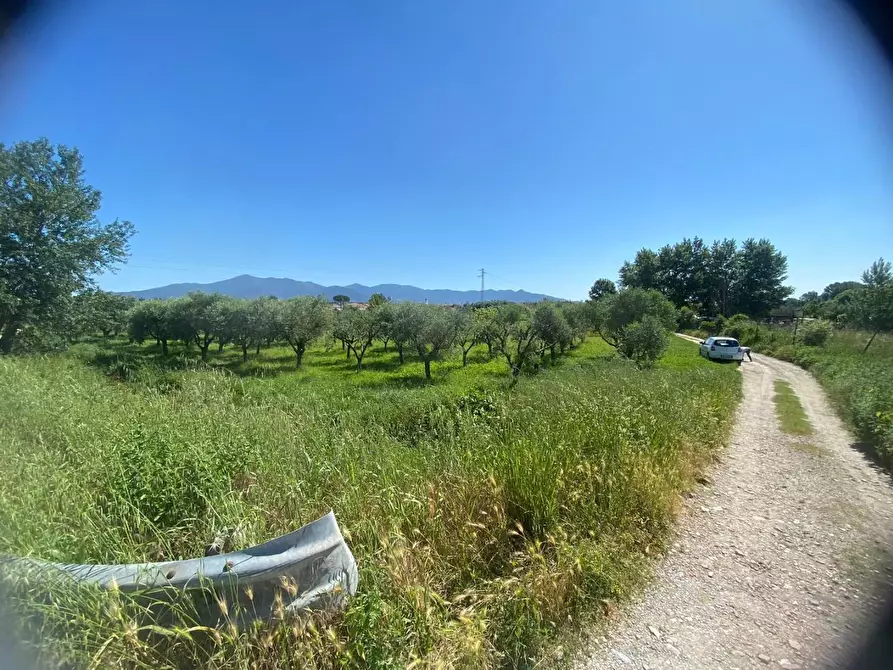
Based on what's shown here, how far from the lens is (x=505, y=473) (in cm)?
396

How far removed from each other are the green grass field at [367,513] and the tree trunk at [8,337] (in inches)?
368

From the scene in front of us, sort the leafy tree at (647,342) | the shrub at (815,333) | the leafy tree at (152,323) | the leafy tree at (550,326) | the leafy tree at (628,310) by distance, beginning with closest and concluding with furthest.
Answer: the leafy tree at (647,342) → the shrub at (815,333) → the leafy tree at (628,310) → the leafy tree at (550,326) → the leafy tree at (152,323)

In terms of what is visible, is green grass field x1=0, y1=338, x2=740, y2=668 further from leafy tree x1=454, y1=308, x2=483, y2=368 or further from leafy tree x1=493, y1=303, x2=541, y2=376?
leafy tree x1=454, y1=308, x2=483, y2=368

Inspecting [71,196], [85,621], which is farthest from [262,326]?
[85,621]

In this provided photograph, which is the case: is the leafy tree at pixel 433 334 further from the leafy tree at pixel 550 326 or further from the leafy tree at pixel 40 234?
the leafy tree at pixel 40 234

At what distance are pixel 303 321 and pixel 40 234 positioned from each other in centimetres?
1651

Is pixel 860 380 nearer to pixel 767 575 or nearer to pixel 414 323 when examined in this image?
pixel 767 575

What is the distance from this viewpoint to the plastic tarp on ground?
85.9 inches

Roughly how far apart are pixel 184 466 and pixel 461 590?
3.10 metres

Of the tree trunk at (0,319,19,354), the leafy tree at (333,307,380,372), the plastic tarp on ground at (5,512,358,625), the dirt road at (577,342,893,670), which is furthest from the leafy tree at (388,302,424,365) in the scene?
the plastic tarp on ground at (5,512,358,625)

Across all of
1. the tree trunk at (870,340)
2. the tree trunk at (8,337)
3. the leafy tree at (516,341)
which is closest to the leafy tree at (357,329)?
the leafy tree at (516,341)

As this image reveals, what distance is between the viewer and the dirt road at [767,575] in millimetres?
2498

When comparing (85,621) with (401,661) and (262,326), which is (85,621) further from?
(262,326)

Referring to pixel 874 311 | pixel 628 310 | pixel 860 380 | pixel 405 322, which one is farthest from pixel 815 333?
pixel 405 322
